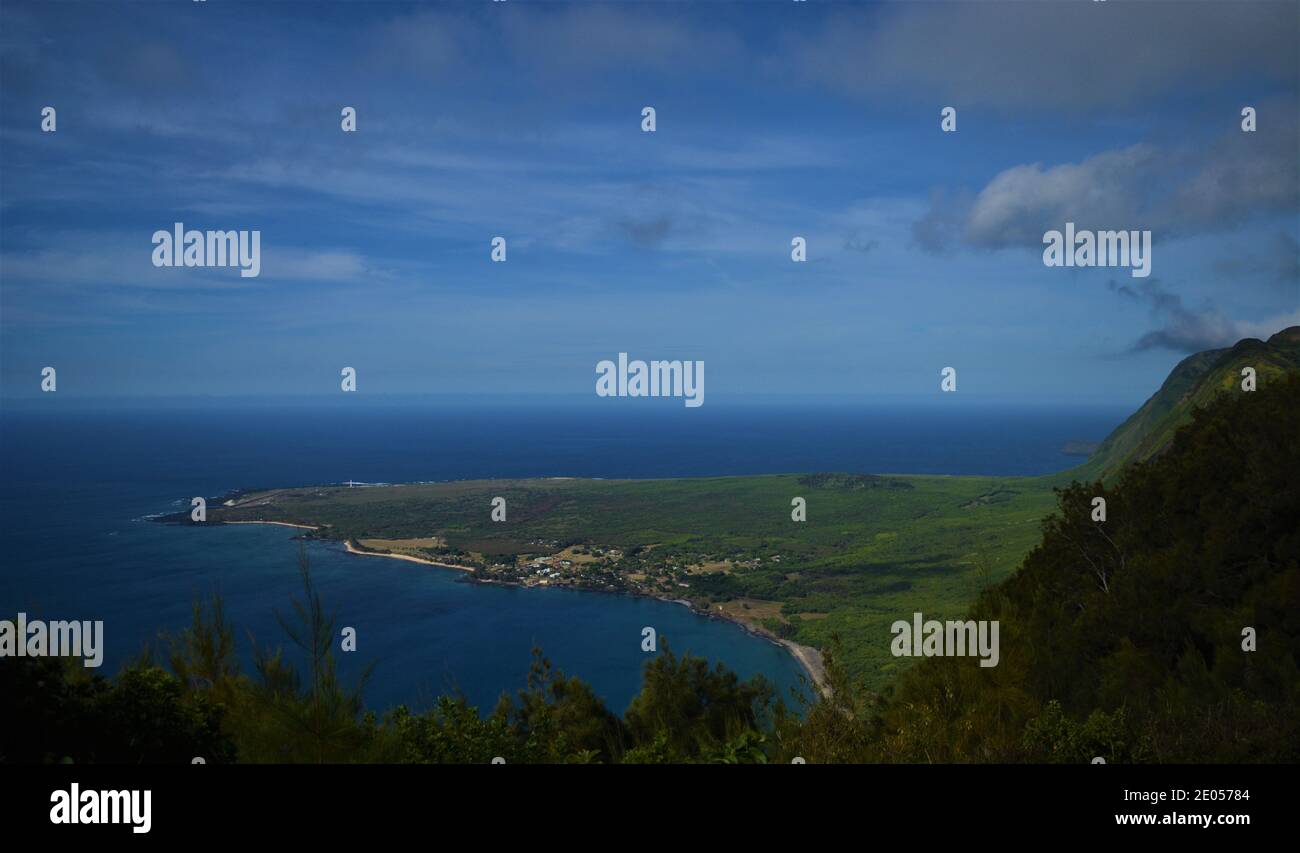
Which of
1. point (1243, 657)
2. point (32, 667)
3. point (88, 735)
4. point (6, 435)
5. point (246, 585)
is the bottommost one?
point (246, 585)

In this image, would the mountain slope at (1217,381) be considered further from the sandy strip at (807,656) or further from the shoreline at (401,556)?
the shoreline at (401,556)

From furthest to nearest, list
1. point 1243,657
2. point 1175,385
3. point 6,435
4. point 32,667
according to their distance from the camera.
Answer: point 6,435 → point 1175,385 → point 1243,657 → point 32,667

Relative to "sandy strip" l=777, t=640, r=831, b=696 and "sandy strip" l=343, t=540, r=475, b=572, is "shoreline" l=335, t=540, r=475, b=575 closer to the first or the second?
"sandy strip" l=343, t=540, r=475, b=572

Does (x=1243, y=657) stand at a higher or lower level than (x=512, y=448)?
lower

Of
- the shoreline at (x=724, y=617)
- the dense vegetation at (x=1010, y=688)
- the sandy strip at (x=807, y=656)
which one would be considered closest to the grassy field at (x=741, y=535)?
the shoreline at (x=724, y=617)

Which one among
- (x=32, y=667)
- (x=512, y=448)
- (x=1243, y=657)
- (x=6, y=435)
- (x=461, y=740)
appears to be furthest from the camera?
(x=512, y=448)

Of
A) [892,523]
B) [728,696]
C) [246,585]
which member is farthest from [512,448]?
[728,696]

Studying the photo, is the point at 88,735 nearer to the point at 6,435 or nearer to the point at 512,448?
the point at 6,435

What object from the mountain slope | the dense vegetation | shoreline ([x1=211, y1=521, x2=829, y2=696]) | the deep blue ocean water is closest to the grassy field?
shoreline ([x1=211, y1=521, x2=829, y2=696])
